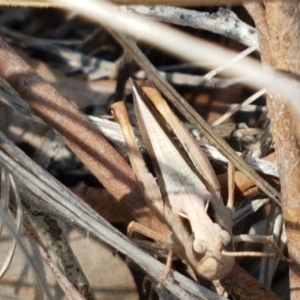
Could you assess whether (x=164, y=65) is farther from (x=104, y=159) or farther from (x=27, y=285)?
(x=27, y=285)

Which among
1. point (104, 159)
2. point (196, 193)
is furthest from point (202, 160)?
point (104, 159)

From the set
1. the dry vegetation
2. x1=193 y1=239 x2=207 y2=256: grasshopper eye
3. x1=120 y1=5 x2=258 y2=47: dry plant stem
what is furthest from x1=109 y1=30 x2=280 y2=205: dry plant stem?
x1=120 y1=5 x2=258 y2=47: dry plant stem

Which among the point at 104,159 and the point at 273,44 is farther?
the point at 104,159

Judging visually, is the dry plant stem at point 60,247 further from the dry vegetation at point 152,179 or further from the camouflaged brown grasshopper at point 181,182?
the camouflaged brown grasshopper at point 181,182

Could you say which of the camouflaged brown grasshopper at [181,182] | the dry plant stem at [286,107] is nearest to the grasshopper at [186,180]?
the camouflaged brown grasshopper at [181,182]

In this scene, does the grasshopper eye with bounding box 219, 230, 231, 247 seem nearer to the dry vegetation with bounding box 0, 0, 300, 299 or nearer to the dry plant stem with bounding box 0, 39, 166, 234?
the dry vegetation with bounding box 0, 0, 300, 299

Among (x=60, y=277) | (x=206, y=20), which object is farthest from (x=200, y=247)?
(x=206, y=20)

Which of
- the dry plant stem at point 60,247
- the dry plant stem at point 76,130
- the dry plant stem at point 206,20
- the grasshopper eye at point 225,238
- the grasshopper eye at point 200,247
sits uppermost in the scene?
the dry plant stem at point 206,20

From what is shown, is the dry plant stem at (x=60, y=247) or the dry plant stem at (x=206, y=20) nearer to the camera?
the dry plant stem at (x=60, y=247)

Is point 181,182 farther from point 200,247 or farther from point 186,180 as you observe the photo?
point 200,247
